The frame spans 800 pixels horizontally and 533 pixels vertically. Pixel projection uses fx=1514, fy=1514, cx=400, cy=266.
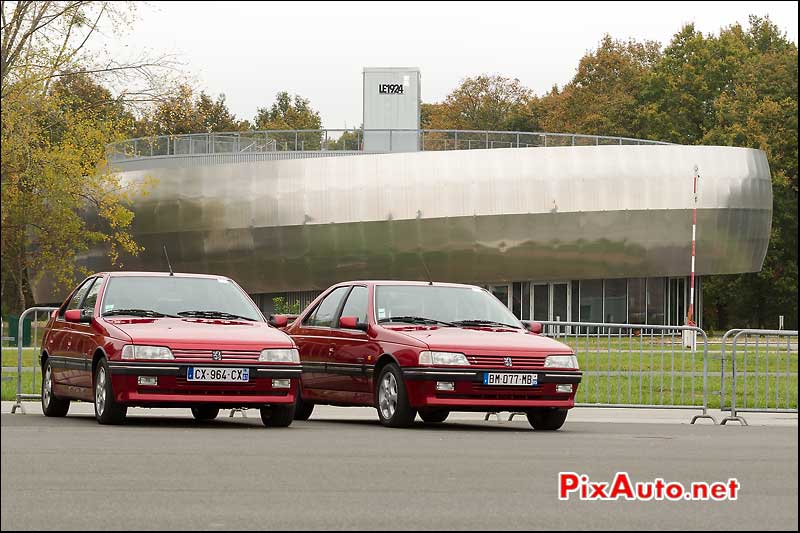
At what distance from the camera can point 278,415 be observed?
1606 centimetres

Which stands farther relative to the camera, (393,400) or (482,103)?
(482,103)

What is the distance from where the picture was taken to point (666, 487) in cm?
1020

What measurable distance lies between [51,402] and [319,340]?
3177mm

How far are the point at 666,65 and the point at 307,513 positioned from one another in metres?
73.9

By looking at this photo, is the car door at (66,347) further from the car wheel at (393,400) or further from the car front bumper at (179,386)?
the car wheel at (393,400)

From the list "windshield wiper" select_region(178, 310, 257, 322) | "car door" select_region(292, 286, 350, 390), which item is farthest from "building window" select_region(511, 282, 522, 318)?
"windshield wiper" select_region(178, 310, 257, 322)

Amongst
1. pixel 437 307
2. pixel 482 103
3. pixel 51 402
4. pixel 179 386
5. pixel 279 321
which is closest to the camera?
pixel 179 386

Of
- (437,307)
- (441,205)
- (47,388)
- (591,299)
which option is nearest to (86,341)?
(47,388)

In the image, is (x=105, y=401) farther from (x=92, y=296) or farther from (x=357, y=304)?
(x=357, y=304)

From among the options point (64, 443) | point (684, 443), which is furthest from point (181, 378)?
point (684, 443)

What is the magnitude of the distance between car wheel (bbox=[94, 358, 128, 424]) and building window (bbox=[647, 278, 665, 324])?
4546 centimetres

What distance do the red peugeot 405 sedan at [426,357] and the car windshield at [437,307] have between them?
1 centimetres

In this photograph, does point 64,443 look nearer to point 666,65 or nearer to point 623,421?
point 623,421

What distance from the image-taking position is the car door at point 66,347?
54.2ft
